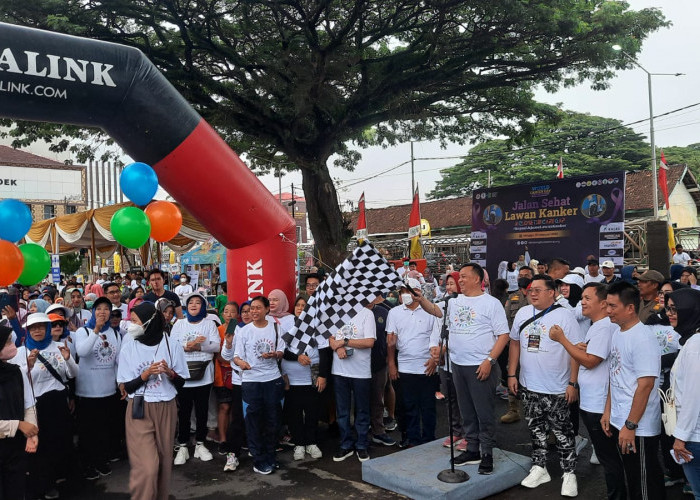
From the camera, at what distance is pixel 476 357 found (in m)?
5.12

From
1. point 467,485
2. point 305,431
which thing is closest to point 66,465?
point 305,431

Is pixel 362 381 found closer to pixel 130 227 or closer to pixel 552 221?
pixel 130 227

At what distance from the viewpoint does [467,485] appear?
4684 millimetres

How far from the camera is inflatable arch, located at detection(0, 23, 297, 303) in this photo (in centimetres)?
539

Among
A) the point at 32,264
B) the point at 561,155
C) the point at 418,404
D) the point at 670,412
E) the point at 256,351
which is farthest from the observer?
the point at 561,155

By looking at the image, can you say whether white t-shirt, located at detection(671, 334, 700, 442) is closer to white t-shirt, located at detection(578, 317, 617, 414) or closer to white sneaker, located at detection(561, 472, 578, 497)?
white t-shirt, located at detection(578, 317, 617, 414)

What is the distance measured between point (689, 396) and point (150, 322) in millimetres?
3769

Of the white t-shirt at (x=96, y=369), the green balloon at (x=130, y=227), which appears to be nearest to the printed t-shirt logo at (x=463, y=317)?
the white t-shirt at (x=96, y=369)

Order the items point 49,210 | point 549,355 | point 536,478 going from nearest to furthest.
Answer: point 549,355 → point 536,478 → point 49,210

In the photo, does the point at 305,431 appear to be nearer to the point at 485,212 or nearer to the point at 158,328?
the point at 158,328

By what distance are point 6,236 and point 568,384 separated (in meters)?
5.75

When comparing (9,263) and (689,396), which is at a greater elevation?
(9,263)

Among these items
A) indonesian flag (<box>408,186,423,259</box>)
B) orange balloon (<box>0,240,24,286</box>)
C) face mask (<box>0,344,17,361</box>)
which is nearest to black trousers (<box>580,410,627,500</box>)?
face mask (<box>0,344,17,361</box>)

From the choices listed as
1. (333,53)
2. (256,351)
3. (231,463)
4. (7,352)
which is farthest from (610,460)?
(333,53)
